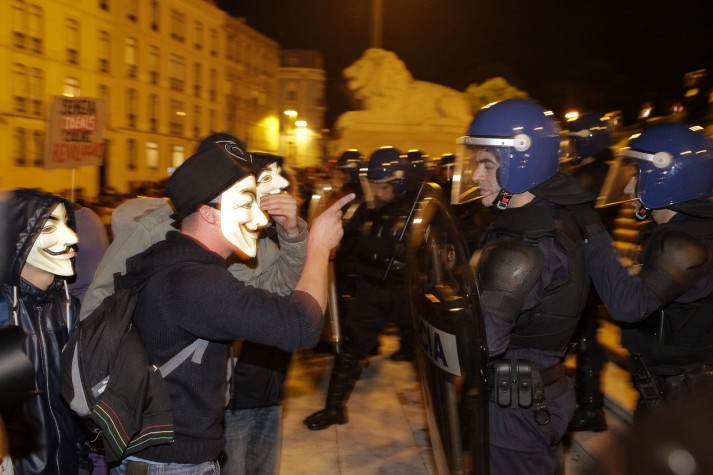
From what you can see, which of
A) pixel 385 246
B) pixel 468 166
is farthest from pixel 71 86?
pixel 468 166

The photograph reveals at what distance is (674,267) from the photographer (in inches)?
112

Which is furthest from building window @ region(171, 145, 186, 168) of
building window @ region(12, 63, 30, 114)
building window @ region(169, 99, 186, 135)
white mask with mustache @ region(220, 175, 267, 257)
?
white mask with mustache @ region(220, 175, 267, 257)

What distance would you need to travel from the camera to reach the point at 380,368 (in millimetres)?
7477

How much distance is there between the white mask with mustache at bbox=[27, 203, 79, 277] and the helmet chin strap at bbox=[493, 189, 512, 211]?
6.10 feet

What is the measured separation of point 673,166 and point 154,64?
42.2 meters

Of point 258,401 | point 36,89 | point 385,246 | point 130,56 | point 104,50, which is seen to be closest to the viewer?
point 258,401

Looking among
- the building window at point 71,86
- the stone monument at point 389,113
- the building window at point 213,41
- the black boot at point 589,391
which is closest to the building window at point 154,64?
the building window at point 213,41

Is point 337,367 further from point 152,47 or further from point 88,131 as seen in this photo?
point 152,47

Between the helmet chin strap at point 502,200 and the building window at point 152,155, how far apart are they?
40096 mm

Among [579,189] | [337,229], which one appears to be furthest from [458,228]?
[579,189]

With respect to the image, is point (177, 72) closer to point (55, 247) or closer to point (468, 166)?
point (468, 166)

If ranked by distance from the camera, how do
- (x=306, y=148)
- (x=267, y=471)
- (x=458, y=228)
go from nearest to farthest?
(x=458, y=228), (x=267, y=471), (x=306, y=148)

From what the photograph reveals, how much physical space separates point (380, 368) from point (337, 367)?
1.99m

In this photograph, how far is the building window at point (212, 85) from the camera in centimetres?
4856
